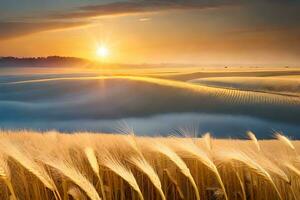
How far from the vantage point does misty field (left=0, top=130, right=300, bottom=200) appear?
1737mm

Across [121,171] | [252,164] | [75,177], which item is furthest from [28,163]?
[252,164]

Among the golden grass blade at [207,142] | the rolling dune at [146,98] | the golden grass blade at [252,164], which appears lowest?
the golden grass blade at [252,164]

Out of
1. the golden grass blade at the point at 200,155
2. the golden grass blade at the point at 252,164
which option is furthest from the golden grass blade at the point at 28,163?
the golden grass blade at the point at 252,164

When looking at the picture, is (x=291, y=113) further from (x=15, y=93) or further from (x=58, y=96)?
(x=15, y=93)

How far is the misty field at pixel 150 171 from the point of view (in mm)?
1737

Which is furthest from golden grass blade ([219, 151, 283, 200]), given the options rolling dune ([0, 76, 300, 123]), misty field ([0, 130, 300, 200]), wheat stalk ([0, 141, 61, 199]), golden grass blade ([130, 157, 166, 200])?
rolling dune ([0, 76, 300, 123])

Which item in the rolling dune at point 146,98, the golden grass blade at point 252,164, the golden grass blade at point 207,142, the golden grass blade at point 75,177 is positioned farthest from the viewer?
the rolling dune at point 146,98

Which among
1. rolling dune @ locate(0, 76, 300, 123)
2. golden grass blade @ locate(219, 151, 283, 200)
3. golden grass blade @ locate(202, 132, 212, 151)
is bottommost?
golden grass blade @ locate(219, 151, 283, 200)

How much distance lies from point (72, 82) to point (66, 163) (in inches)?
703

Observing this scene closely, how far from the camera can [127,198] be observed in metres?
1.90

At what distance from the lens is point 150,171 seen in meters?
1.66

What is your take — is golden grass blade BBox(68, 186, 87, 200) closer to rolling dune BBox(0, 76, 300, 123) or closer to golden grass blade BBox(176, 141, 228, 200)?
golden grass blade BBox(176, 141, 228, 200)

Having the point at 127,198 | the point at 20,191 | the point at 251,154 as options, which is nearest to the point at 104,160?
the point at 127,198

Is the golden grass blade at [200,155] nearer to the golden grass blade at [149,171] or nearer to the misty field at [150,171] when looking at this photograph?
the misty field at [150,171]
